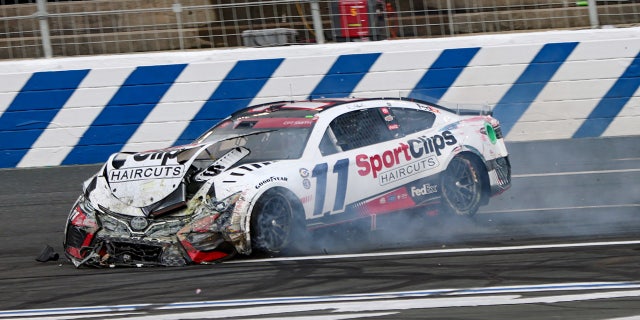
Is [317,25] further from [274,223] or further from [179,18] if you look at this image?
[274,223]

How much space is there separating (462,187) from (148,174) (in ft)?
10.4

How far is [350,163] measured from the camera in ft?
31.4

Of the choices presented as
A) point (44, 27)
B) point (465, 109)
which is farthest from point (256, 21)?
point (465, 109)

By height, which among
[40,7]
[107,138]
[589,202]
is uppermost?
[40,7]

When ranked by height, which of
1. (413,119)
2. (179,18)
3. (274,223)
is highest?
(179,18)

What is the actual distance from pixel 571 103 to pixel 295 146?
672 centimetres

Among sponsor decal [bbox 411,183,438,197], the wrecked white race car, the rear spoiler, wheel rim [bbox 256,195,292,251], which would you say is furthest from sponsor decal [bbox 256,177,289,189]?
the rear spoiler

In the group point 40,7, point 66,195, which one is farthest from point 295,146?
point 40,7

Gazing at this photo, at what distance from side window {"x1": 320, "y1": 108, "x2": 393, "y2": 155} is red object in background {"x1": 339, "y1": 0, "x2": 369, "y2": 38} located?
16.4 ft

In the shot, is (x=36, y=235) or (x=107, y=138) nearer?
(x=36, y=235)

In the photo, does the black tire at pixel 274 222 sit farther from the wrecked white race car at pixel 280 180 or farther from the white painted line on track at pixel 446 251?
the white painted line on track at pixel 446 251

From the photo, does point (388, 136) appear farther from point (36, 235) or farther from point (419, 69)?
point (419, 69)

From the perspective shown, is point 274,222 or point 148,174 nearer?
point 274,222

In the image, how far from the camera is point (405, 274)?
7.86 metres
